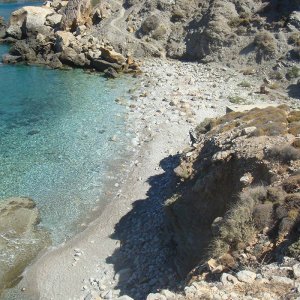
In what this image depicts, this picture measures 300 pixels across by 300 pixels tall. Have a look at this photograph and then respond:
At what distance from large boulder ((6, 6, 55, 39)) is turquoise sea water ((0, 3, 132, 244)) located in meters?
18.1

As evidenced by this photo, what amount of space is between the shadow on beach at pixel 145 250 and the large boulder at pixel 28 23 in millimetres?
45222

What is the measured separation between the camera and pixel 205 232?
53.1ft

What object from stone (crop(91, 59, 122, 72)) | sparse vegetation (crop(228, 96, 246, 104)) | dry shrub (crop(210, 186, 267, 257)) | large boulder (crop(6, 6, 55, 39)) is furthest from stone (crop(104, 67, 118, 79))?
dry shrub (crop(210, 186, 267, 257))

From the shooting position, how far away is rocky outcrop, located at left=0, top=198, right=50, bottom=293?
62.7 ft

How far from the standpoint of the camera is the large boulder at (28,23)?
204ft

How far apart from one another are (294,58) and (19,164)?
93.3ft

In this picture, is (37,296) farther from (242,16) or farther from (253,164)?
(242,16)

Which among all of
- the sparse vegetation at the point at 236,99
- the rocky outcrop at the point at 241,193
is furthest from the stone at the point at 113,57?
the rocky outcrop at the point at 241,193

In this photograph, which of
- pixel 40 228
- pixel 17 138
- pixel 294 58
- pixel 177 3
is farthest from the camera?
pixel 177 3

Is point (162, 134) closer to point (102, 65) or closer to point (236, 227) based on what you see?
point (236, 227)

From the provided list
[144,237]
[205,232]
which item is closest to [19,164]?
[144,237]

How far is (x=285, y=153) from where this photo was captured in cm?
1523

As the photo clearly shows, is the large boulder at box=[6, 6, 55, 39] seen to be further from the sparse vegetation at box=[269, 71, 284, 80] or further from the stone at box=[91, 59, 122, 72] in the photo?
the sparse vegetation at box=[269, 71, 284, 80]

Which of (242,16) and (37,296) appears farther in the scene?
(242,16)
